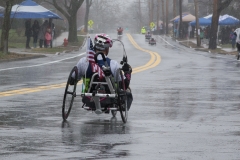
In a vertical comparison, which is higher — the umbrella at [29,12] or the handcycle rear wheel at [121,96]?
the umbrella at [29,12]

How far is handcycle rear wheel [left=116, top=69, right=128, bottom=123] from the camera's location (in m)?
11.7

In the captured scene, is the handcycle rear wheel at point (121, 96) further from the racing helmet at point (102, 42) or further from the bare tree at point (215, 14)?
the bare tree at point (215, 14)

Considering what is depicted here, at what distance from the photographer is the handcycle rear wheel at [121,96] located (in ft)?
38.4

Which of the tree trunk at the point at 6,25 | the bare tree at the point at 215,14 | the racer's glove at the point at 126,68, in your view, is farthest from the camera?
the bare tree at the point at 215,14

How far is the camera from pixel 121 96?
11.8 m

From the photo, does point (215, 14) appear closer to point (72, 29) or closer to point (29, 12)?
point (72, 29)

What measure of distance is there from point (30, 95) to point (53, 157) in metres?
8.09

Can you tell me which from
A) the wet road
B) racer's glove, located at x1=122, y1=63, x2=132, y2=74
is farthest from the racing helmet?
the wet road

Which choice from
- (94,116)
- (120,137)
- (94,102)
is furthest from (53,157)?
(94,116)

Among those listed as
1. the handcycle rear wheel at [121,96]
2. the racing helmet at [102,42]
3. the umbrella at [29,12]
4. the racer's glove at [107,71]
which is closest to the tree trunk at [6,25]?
the umbrella at [29,12]

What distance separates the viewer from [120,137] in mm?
10094

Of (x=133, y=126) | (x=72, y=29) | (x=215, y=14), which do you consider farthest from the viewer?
(x=72, y=29)

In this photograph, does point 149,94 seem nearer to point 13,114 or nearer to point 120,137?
point 13,114

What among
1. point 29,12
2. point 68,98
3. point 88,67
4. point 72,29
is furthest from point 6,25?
point 88,67
